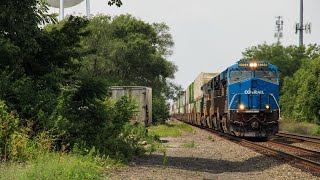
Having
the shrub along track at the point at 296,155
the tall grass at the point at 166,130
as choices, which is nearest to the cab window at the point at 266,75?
the shrub along track at the point at 296,155

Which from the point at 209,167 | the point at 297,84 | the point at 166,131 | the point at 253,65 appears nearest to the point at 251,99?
the point at 253,65

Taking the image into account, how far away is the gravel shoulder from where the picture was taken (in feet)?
41.4

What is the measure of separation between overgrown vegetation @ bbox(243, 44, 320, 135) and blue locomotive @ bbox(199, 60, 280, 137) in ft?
9.66

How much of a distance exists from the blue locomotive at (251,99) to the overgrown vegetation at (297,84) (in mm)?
2946

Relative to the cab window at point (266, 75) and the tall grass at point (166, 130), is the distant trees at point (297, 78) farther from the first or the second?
the tall grass at point (166, 130)

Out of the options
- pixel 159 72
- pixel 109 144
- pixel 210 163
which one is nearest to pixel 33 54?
pixel 109 144

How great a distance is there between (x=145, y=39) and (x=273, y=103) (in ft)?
146

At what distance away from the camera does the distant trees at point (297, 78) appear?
39.8m

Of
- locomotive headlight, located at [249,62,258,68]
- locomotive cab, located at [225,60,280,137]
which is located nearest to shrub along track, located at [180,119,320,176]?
locomotive cab, located at [225,60,280,137]

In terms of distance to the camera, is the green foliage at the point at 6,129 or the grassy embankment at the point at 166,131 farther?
the grassy embankment at the point at 166,131

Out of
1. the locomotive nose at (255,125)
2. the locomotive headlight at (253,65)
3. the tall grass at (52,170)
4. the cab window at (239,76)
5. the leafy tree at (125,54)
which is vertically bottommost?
the tall grass at (52,170)

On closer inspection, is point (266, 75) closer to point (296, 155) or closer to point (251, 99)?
point (251, 99)

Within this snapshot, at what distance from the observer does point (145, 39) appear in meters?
67.2

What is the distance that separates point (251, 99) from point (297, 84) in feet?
113
